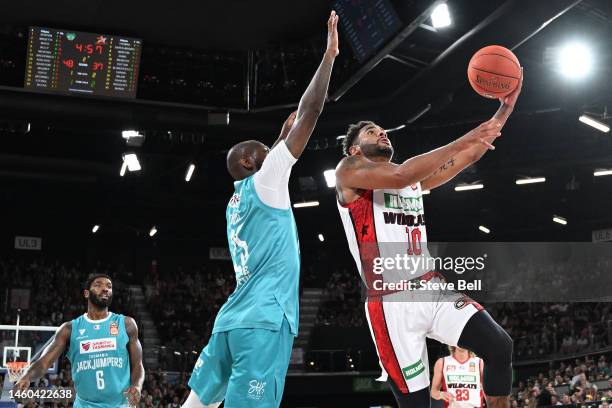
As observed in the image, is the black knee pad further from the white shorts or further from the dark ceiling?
the dark ceiling

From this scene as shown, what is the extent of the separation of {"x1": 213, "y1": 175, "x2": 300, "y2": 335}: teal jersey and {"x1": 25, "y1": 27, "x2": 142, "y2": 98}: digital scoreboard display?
27.1ft

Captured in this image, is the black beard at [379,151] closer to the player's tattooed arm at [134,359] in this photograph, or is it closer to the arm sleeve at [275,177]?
the arm sleeve at [275,177]

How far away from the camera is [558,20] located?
11.9 meters

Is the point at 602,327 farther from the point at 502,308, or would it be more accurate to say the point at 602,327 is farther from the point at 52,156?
the point at 52,156

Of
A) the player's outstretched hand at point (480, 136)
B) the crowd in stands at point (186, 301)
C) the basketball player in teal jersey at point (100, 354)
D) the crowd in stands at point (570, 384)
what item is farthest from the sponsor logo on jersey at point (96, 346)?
the crowd in stands at point (186, 301)

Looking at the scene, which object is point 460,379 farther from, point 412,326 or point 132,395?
point 412,326

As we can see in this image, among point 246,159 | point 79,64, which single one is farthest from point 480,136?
point 79,64

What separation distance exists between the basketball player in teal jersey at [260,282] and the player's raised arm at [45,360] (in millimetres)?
2212

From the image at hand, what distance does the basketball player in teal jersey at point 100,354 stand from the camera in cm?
661

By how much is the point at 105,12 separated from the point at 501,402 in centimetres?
1029

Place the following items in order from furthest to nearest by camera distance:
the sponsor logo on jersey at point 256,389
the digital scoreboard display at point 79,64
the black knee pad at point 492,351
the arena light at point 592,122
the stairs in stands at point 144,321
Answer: the stairs in stands at point 144,321, the arena light at point 592,122, the digital scoreboard display at point 79,64, the black knee pad at point 492,351, the sponsor logo on jersey at point 256,389

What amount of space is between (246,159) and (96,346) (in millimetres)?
2989

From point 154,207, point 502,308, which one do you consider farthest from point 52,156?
point 502,308

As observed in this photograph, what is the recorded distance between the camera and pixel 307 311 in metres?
27.9
